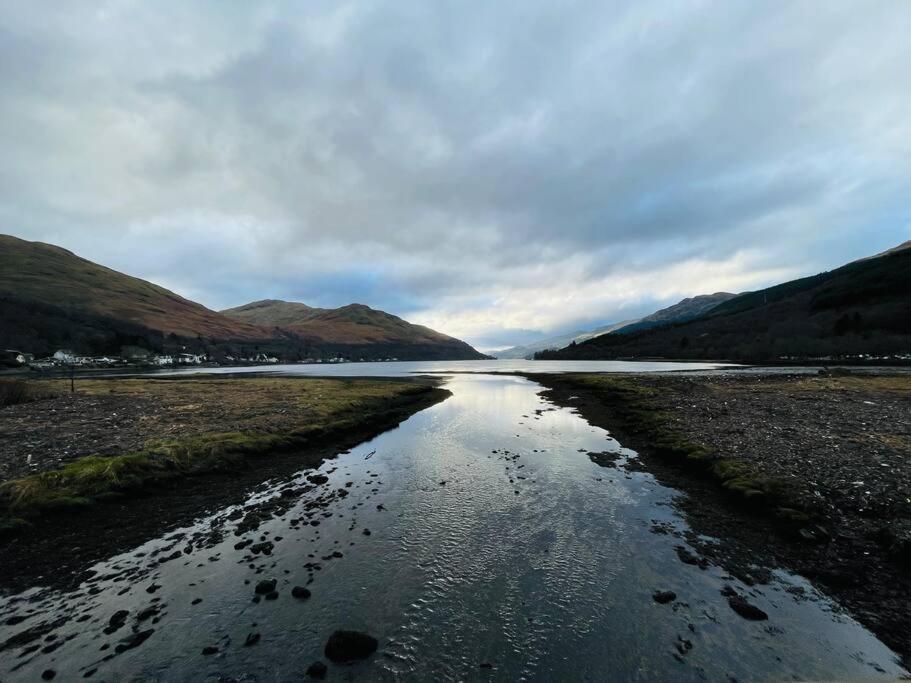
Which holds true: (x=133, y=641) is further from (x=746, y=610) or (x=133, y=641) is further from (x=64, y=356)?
(x=64, y=356)

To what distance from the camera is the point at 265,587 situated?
41.3 ft

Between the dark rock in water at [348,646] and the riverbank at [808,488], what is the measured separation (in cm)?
1275

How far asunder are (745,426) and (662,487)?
14463mm

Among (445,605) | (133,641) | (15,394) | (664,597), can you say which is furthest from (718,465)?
(15,394)

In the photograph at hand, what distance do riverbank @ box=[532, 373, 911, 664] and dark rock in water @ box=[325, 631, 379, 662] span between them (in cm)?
1275

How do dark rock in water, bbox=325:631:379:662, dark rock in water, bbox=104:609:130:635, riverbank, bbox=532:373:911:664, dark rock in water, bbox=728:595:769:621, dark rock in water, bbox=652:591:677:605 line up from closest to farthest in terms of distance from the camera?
dark rock in water, bbox=325:631:379:662, dark rock in water, bbox=104:609:130:635, dark rock in water, bbox=728:595:769:621, dark rock in water, bbox=652:591:677:605, riverbank, bbox=532:373:911:664

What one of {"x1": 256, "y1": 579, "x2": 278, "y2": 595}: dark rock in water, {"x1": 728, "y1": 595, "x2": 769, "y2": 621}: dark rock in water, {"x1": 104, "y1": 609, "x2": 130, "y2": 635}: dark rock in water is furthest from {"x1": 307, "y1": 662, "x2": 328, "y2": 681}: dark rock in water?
{"x1": 728, "y1": 595, "x2": 769, "y2": 621}: dark rock in water

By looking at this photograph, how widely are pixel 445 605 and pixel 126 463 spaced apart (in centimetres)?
2088

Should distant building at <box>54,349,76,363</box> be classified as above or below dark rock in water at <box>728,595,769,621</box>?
above

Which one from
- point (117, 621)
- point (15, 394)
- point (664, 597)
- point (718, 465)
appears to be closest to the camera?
point (117, 621)

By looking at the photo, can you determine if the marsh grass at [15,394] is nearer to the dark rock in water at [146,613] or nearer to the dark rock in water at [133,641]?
the dark rock in water at [146,613]

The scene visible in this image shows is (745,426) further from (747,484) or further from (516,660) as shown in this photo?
(516,660)

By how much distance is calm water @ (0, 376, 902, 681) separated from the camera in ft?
31.0

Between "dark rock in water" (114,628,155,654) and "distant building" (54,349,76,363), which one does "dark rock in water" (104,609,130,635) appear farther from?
"distant building" (54,349,76,363)
